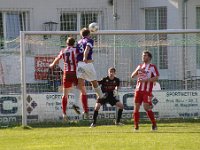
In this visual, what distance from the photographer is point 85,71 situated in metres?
17.2

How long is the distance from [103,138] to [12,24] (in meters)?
15.0

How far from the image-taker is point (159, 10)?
29.1 m

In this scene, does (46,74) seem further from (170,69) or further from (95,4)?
(95,4)

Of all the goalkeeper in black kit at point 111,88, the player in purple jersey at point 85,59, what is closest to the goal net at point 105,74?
the goalkeeper in black kit at point 111,88

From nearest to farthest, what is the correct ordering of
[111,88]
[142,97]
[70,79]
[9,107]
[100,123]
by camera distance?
[142,97] < [70,79] < [111,88] < [100,123] < [9,107]

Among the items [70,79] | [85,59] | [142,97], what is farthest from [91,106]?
[142,97]

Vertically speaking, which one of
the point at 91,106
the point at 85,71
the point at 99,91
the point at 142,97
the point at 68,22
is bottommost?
the point at 91,106

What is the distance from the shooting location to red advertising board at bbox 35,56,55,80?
2132 centimetres

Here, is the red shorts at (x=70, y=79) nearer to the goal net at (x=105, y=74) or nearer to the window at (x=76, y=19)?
the goal net at (x=105, y=74)

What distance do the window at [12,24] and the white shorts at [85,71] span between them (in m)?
11.4

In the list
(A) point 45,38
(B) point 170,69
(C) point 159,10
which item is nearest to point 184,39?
(B) point 170,69

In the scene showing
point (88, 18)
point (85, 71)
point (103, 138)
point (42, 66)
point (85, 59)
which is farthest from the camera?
point (88, 18)

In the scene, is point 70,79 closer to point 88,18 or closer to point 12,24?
point 12,24

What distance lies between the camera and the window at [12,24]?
2848 cm
